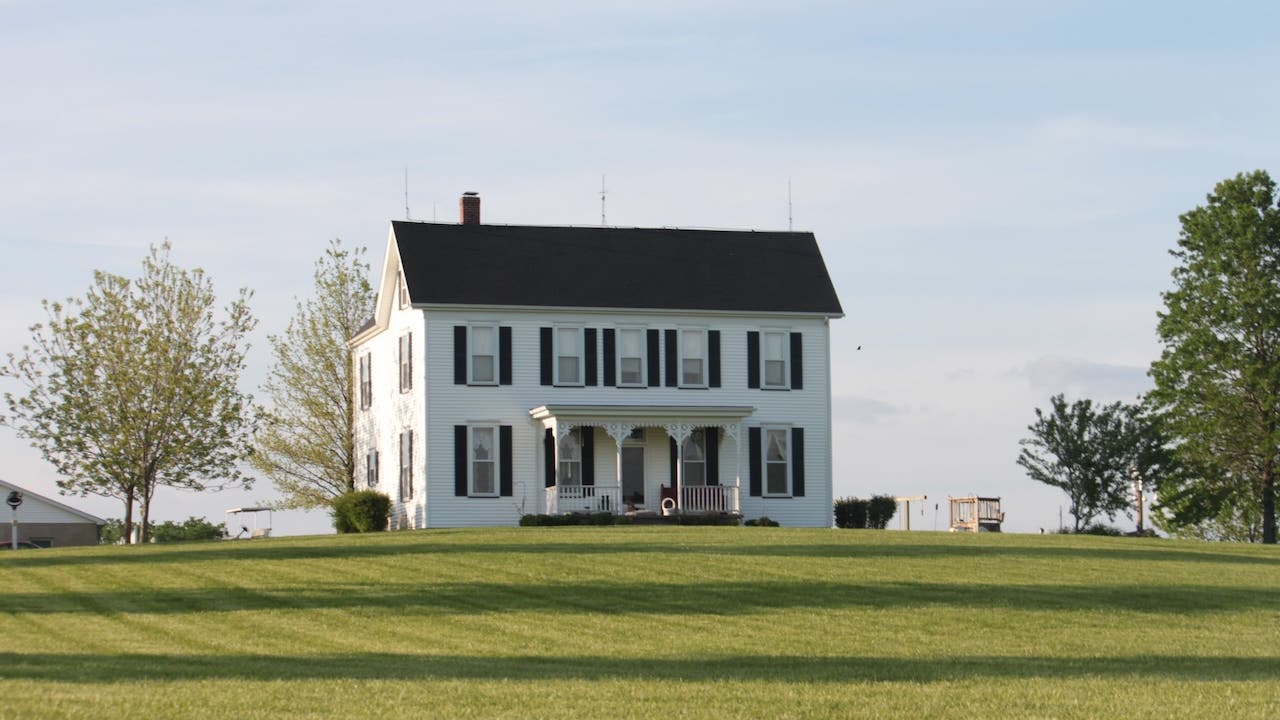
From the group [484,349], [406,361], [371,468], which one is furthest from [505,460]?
[371,468]

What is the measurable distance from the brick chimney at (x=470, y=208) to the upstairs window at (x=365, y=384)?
5.24 m

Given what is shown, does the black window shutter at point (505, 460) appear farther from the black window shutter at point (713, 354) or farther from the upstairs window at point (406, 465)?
the black window shutter at point (713, 354)

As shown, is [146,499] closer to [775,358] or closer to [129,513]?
[129,513]

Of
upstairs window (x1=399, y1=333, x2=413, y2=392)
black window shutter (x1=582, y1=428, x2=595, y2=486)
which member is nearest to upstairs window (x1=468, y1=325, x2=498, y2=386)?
upstairs window (x1=399, y1=333, x2=413, y2=392)

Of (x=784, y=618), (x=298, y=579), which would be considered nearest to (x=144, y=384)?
(x=298, y=579)

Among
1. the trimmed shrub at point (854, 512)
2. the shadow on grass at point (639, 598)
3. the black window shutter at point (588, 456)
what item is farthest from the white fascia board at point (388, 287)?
the shadow on grass at point (639, 598)

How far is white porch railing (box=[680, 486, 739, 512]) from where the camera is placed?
4489cm

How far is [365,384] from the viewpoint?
169 feet

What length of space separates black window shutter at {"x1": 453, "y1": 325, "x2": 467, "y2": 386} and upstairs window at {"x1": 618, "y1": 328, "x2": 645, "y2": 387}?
414 cm

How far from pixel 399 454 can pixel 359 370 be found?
253 inches

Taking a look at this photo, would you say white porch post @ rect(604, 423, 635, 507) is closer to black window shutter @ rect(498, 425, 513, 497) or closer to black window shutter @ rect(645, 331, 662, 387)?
black window shutter @ rect(645, 331, 662, 387)

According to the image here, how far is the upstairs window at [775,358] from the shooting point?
46.6 meters

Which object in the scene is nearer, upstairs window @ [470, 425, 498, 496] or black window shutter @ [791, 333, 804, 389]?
upstairs window @ [470, 425, 498, 496]

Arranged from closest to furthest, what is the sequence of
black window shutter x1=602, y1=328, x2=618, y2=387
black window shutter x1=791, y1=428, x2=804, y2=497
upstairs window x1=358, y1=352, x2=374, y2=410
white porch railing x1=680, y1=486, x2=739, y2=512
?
white porch railing x1=680, y1=486, x2=739, y2=512
black window shutter x1=602, y1=328, x2=618, y2=387
black window shutter x1=791, y1=428, x2=804, y2=497
upstairs window x1=358, y1=352, x2=374, y2=410
